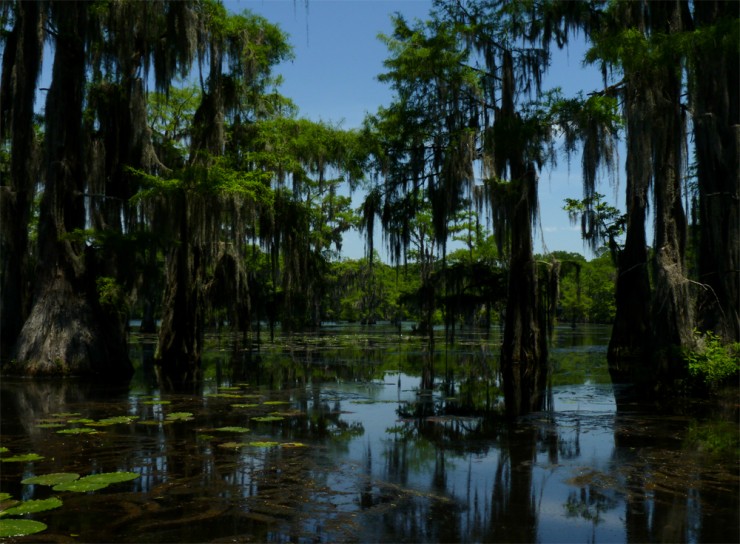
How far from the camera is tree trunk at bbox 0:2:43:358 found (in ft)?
50.8

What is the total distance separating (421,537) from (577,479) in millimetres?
2394

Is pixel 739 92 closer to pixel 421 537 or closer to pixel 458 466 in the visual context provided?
pixel 458 466

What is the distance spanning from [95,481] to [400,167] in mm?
15593

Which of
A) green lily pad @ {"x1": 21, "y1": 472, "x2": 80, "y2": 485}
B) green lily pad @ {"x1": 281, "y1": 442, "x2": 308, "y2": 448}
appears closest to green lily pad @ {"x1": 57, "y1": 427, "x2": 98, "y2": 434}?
green lily pad @ {"x1": 21, "y1": 472, "x2": 80, "y2": 485}

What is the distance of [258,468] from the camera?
6.93 m

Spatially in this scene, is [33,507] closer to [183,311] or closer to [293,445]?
[293,445]

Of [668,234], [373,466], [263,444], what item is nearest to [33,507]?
[263,444]

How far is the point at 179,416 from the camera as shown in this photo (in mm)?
10047

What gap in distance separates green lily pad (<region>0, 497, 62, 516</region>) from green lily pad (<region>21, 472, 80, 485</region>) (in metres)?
0.58

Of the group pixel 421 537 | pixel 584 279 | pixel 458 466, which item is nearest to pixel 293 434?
pixel 458 466

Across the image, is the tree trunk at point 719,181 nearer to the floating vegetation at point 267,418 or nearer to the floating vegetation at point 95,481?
the floating vegetation at point 267,418

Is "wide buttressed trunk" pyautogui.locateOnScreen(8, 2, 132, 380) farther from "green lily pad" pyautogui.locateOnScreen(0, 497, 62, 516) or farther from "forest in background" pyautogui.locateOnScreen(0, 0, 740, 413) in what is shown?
"green lily pad" pyautogui.locateOnScreen(0, 497, 62, 516)

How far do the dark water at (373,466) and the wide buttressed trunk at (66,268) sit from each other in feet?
7.50

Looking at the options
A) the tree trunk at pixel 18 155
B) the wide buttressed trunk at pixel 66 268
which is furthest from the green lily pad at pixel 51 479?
the tree trunk at pixel 18 155
